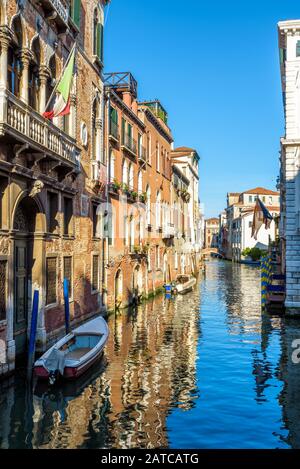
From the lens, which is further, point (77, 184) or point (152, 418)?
point (77, 184)

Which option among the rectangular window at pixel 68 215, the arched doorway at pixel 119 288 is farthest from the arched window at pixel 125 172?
the rectangular window at pixel 68 215

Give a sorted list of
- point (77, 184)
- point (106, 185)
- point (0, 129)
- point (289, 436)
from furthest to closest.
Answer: point (106, 185)
point (77, 184)
point (0, 129)
point (289, 436)

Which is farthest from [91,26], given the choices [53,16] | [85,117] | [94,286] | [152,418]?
[152,418]

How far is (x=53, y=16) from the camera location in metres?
13.7

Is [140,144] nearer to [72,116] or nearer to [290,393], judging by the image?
[72,116]

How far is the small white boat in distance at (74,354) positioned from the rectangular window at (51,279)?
4.46ft

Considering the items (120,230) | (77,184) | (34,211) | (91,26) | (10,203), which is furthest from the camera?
(120,230)

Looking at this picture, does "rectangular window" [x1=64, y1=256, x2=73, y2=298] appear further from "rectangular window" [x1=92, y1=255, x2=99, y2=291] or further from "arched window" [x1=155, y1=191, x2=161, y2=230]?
"arched window" [x1=155, y1=191, x2=161, y2=230]

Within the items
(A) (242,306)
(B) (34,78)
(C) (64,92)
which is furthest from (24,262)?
(A) (242,306)

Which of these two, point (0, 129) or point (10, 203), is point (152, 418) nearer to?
point (10, 203)

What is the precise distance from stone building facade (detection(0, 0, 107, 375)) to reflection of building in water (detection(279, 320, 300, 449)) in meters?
6.40

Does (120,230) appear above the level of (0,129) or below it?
below

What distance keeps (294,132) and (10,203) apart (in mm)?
14426

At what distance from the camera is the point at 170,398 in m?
10.5
